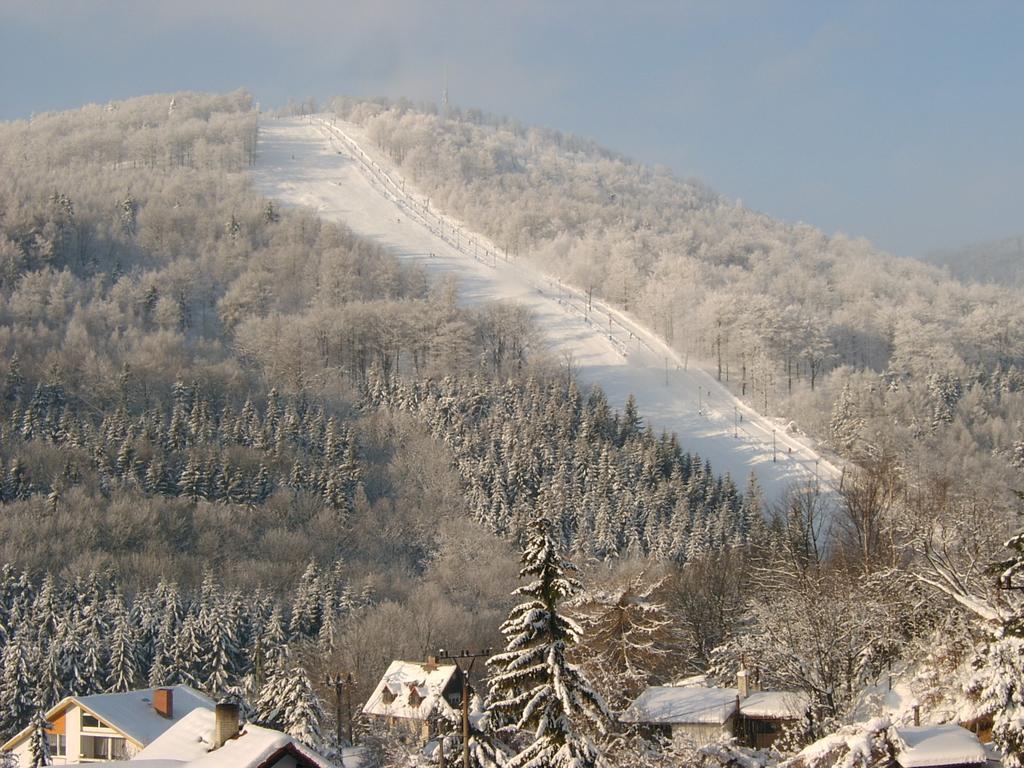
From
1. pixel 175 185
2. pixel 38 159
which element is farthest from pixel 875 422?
pixel 38 159

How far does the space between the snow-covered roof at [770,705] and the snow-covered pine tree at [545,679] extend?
32.8 feet

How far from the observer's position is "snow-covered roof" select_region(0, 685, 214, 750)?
3912cm

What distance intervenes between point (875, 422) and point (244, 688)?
72.3 m

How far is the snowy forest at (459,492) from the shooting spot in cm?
2595

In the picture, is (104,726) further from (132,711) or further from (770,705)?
(770,705)

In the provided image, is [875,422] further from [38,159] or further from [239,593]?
[38,159]

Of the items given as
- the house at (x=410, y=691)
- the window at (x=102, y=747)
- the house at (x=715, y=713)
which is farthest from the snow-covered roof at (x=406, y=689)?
the house at (x=715, y=713)

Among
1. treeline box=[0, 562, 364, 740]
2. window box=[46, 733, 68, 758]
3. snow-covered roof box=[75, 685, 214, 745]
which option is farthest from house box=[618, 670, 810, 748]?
window box=[46, 733, 68, 758]

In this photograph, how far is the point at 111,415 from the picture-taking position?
86.9 m

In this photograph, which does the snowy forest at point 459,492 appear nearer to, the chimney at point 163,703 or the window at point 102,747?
the chimney at point 163,703

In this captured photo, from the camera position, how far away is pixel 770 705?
32125 mm

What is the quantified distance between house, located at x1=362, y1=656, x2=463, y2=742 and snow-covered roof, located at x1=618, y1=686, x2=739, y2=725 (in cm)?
1054

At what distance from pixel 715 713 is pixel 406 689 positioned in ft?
59.3

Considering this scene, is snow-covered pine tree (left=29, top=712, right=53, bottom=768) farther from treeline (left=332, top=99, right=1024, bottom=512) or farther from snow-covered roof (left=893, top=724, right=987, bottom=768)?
treeline (left=332, top=99, right=1024, bottom=512)
